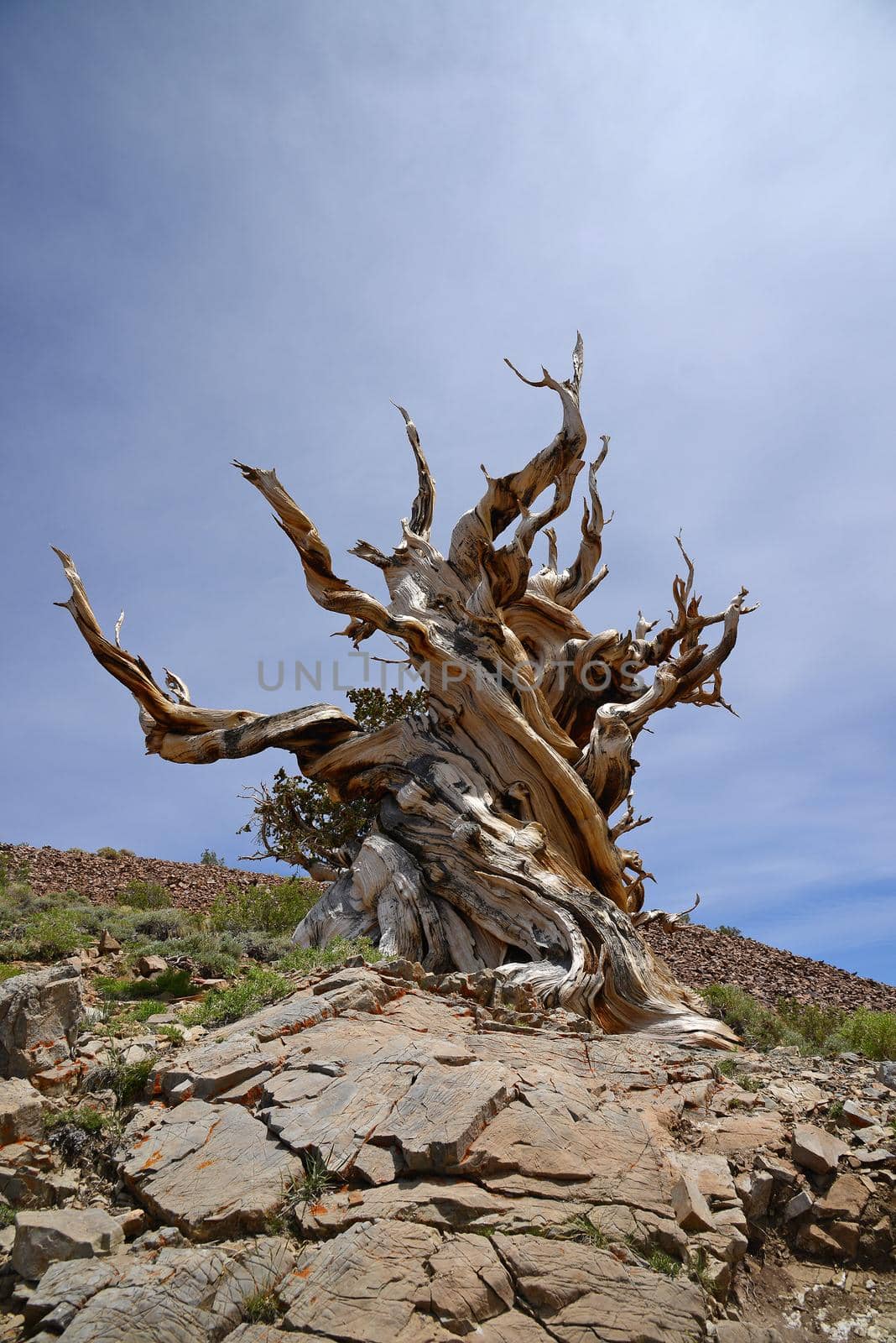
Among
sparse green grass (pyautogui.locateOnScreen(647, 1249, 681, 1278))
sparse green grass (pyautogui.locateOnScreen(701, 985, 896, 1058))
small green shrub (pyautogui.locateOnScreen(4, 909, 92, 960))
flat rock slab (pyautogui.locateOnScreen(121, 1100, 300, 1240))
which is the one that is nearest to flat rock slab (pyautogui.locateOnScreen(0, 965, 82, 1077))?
flat rock slab (pyautogui.locateOnScreen(121, 1100, 300, 1240))

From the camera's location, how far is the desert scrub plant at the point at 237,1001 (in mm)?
5773

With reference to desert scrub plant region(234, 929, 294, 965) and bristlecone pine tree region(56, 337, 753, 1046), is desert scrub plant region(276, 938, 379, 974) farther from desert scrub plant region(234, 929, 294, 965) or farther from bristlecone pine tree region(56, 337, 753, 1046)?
desert scrub plant region(234, 929, 294, 965)

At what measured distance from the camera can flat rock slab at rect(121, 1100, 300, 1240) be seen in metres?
3.29

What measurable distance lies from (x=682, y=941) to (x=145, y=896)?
9.62 meters

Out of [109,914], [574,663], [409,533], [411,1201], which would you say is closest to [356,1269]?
[411,1201]

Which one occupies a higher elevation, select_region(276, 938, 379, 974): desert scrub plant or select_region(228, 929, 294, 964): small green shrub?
select_region(228, 929, 294, 964): small green shrub

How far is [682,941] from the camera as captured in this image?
15758mm

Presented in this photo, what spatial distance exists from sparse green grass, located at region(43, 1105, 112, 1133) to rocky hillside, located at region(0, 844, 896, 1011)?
1098 centimetres

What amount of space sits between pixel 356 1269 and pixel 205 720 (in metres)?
7.53

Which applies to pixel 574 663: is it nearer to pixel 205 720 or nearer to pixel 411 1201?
pixel 205 720

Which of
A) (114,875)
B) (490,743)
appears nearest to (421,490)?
(490,743)

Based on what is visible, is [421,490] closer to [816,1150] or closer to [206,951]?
[206,951]

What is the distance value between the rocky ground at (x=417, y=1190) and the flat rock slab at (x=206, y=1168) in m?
0.01

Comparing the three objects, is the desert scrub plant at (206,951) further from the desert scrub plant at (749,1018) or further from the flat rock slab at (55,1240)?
the flat rock slab at (55,1240)
